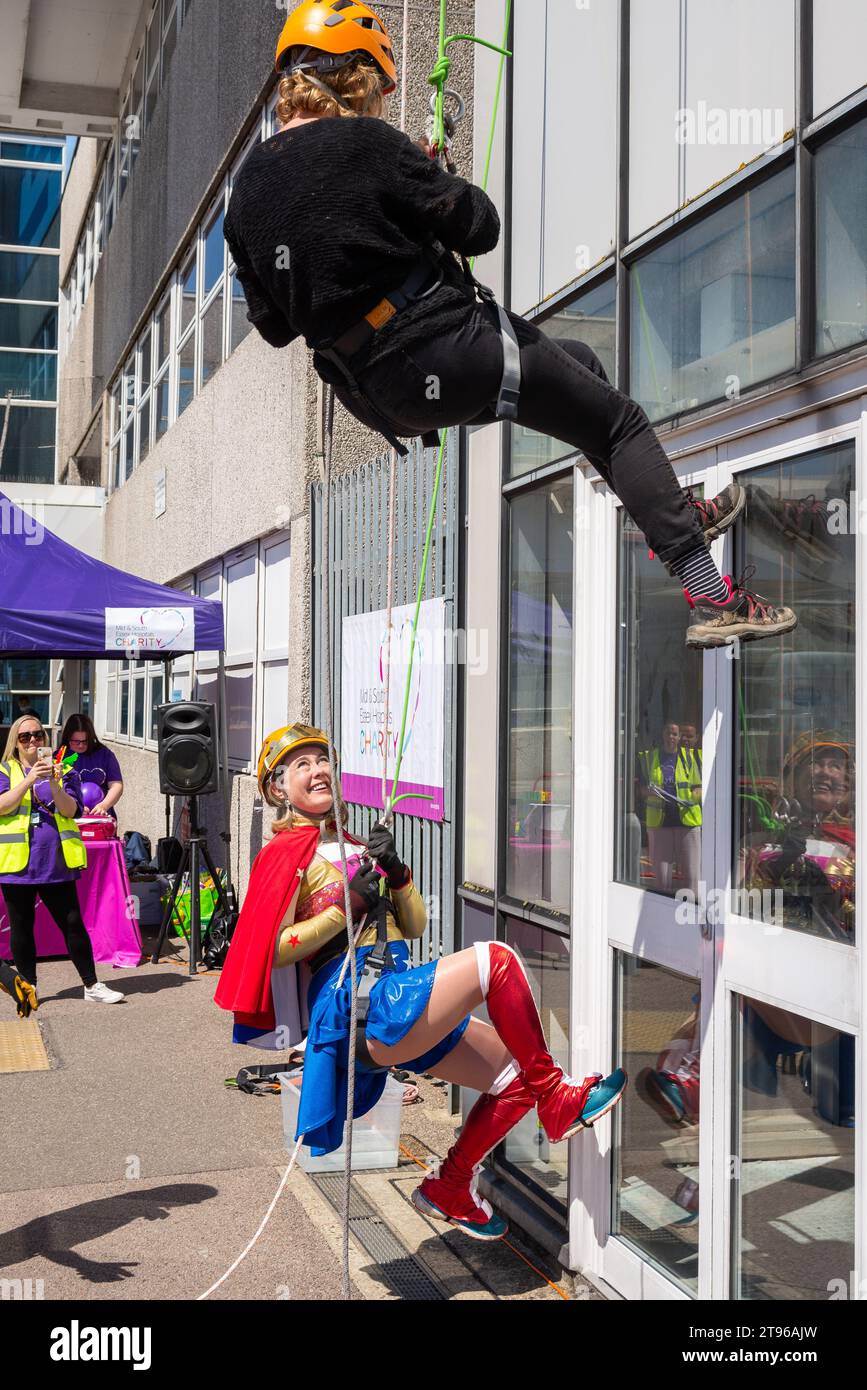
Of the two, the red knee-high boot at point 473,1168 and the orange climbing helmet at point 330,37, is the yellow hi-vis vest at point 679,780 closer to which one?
the red knee-high boot at point 473,1168

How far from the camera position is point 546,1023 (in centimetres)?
513

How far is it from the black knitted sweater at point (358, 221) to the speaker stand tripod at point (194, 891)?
25.0 feet

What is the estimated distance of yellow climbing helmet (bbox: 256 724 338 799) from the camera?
5.00 metres

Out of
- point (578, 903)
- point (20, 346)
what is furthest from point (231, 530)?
point (20, 346)

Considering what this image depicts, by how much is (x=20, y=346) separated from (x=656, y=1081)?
91.4 ft

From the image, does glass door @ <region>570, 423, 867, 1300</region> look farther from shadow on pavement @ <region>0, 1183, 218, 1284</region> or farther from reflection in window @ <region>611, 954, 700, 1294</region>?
shadow on pavement @ <region>0, 1183, 218, 1284</region>

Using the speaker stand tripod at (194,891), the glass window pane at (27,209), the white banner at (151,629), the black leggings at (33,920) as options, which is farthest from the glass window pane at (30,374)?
the black leggings at (33,920)

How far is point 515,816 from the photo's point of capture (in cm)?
538

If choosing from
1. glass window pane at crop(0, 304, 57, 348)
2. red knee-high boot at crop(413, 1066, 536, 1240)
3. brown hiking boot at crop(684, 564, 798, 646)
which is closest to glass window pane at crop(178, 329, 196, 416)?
red knee-high boot at crop(413, 1066, 536, 1240)

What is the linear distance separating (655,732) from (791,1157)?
4.35 ft

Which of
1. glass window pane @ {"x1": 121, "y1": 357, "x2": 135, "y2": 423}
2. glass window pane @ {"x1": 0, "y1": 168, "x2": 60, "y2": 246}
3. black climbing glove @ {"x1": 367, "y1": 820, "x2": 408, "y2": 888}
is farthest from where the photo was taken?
glass window pane @ {"x1": 0, "y1": 168, "x2": 60, "y2": 246}

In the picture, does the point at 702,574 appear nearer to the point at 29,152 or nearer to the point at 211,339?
the point at 211,339

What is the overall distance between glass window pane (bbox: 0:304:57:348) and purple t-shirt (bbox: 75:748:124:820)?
1920 cm

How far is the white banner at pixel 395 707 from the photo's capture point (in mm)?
6660
